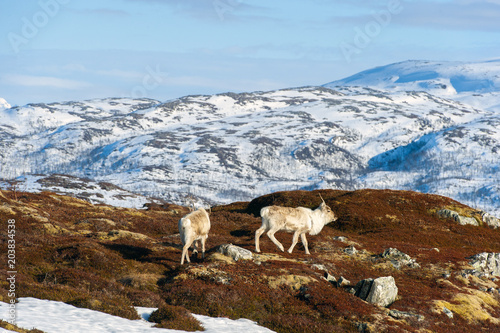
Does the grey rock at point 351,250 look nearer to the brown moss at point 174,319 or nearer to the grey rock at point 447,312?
the grey rock at point 447,312

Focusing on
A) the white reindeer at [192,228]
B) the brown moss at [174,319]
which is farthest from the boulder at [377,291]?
the brown moss at [174,319]

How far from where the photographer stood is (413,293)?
2689cm

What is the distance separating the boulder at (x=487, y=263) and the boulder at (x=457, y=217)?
19.0 m

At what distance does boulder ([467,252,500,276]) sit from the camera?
35.1 metres

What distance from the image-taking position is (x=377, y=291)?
79.4ft

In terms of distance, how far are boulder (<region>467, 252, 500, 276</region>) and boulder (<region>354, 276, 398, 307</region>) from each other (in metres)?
13.2

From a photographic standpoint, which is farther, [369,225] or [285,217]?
[369,225]

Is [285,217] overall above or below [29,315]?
above

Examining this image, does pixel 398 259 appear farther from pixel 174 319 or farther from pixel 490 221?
pixel 490 221

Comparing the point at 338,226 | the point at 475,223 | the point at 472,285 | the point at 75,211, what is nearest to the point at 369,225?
the point at 338,226

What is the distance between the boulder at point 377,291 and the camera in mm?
24203

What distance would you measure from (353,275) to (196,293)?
10767mm

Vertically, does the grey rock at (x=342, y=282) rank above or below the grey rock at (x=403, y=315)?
above

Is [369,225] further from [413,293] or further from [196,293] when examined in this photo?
[196,293]
